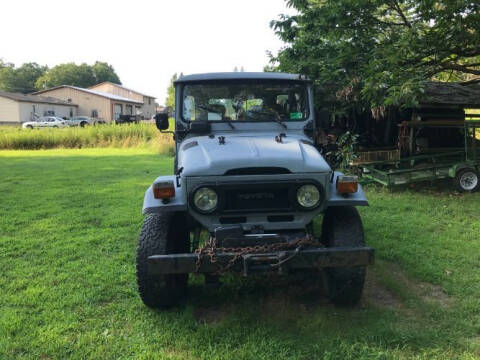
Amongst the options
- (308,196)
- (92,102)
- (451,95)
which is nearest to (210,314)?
(308,196)

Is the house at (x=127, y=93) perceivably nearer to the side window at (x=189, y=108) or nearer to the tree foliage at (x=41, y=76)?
the tree foliage at (x=41, y=76)

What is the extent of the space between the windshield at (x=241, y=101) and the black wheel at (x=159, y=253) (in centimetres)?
130

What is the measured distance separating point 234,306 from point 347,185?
1.37 m

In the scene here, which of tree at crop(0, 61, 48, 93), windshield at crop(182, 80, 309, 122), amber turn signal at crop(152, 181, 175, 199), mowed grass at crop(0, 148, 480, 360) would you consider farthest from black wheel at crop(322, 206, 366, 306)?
tree at crop(0, 61, 48, 93)

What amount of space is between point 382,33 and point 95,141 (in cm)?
1574

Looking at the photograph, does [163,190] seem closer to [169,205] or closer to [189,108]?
[169,205]

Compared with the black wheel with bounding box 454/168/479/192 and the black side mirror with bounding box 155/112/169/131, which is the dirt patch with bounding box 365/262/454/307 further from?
the black wheel with bounding box 454/168/479/192

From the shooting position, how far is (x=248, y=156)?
129 inches

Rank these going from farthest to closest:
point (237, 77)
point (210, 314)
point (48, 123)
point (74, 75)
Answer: point (74, 75), point (48, 123), point (237, 77), point (210, 314)

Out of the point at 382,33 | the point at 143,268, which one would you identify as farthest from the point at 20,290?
the point at 382,33

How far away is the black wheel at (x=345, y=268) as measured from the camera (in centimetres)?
334

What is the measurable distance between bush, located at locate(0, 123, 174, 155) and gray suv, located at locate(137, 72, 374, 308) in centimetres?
1573

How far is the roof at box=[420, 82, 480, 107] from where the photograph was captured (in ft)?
31.8

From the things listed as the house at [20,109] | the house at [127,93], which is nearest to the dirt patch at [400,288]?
the house at [20,109]
